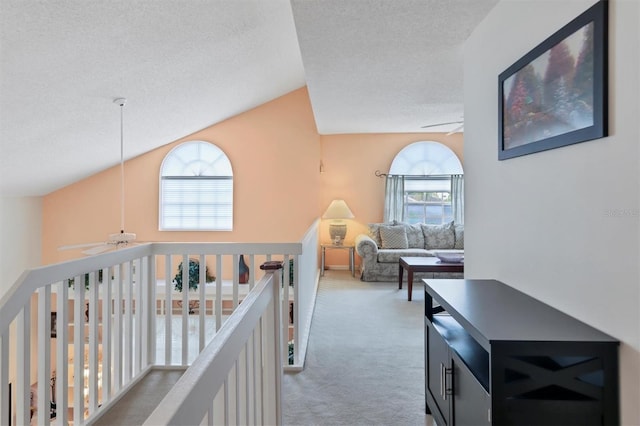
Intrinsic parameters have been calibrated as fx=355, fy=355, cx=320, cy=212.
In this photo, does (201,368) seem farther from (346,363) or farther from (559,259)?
(346,363)

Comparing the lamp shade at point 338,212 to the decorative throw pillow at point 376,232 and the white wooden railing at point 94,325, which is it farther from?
the white wooden railing at point 94,325

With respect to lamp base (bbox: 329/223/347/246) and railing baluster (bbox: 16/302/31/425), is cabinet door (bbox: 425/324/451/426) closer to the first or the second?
railing baluster (bbox: 16/302/31/425)

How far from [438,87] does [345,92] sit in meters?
0.95

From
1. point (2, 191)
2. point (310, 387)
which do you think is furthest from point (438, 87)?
point (2, 191)

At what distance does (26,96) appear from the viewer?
114 inches

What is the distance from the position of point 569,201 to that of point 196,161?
5863 millimetres

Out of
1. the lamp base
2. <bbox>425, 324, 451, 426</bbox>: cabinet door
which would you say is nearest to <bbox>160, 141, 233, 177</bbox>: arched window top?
the lamp base

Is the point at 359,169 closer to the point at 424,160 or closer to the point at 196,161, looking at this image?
the point at 424,160

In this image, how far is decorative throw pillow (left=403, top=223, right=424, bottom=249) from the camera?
227 inches

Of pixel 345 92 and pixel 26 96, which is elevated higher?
pixel 345 92

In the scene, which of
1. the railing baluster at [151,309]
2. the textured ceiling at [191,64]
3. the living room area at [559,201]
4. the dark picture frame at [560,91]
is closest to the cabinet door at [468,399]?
the living room area at [559,201]

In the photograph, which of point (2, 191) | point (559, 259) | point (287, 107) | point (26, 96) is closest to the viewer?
point (559, 259)

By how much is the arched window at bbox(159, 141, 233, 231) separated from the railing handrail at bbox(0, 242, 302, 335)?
3668 millimetres

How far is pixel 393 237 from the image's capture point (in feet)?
18.5
